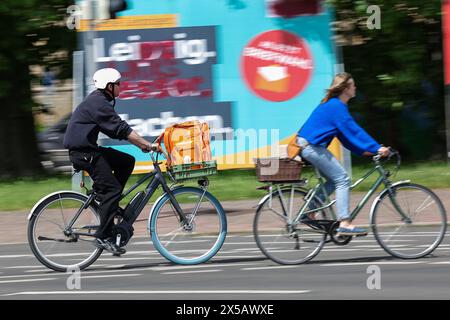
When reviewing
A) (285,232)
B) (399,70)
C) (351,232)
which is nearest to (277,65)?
(399,70)

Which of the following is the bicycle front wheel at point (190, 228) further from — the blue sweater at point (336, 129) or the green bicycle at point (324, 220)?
the blue sweater at point (336, 129)

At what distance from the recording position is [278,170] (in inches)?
368

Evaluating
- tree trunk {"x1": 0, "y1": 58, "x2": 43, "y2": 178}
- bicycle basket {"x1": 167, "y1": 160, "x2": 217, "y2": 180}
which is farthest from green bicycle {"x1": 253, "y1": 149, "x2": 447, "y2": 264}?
tree trunk {"x1": 0, "y1": 58, "x2": 43, "y2": 178}

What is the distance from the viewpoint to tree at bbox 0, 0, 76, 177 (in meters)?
18.5

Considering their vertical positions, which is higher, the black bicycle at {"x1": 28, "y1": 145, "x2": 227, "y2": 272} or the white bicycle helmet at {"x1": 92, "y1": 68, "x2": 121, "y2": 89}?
the white bicycle helmet at {"x1": 92, "y1": 68, "x2": 121, "y2": 89}

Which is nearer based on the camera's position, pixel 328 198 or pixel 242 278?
pixel 242 278

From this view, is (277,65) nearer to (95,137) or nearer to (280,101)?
(280,101)

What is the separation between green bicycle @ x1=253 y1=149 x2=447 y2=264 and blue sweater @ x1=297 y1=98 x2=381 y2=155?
222 mm

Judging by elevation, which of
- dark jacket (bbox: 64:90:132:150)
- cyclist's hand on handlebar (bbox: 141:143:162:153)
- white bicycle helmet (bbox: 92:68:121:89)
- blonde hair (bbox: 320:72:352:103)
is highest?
white bicycle helmet (bbox: 92:68:121:89)

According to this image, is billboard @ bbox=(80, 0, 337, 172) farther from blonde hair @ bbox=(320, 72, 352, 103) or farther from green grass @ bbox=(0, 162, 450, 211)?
blonde hair @ bbox=(320, 72, 352, 103)

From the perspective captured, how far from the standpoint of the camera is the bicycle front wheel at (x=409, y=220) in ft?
31.1

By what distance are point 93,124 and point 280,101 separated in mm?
7554
